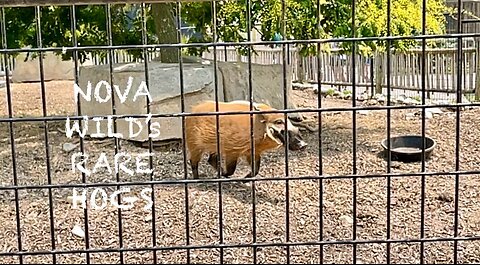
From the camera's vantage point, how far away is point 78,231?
505cm

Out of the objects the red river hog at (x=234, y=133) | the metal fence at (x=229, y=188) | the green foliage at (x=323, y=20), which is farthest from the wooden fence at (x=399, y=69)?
the red river hog at (x=234, y=133)

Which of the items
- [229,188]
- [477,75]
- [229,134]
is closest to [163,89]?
[229,134]

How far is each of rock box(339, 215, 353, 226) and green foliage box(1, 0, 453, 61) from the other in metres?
2.66

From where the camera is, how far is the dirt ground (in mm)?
4660

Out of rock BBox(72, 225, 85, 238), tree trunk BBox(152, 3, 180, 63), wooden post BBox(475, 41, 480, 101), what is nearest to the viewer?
rock BBox(72, 225, 85, 238)

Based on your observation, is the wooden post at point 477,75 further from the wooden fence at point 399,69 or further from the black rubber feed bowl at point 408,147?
the black rubber feed bowl at point 408,147

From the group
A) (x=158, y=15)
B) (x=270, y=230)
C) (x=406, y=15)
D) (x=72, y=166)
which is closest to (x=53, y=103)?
(x=158, y=15)

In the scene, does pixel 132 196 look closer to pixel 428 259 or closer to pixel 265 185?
pixel 265 185

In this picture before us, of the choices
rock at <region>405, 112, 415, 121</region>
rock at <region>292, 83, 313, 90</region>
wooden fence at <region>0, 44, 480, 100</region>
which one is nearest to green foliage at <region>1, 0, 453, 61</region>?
rock at <region>405, 112, 415, 121</region>

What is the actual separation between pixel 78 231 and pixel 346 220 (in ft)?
6.09

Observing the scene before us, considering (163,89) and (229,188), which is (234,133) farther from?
(163,89)

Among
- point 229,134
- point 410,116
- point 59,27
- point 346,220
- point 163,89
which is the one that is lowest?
point 346,220

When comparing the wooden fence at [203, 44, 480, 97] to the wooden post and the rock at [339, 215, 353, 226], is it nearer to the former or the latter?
the wooden post

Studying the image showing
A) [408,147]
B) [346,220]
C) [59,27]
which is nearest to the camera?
[346,220]
